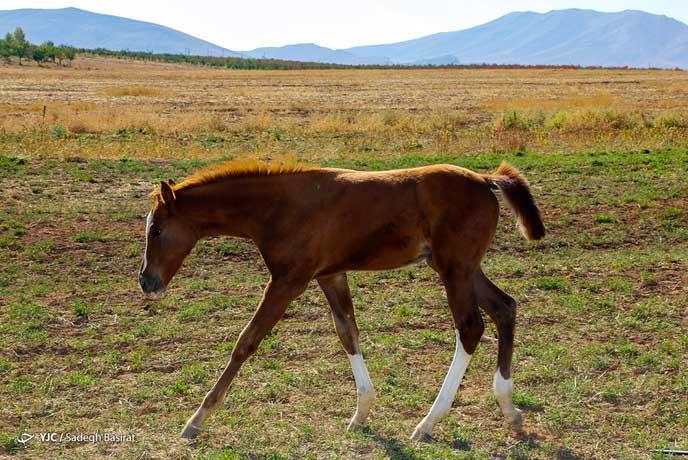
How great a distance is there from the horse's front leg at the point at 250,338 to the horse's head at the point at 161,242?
0.88 meters

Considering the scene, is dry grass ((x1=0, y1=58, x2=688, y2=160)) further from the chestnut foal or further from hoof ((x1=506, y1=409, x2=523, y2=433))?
hoof ((x1=506, y1=409, x2=523, y2=433))

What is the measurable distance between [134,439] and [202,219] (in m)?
1.73

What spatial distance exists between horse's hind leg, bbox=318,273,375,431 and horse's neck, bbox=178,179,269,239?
73 centimetres

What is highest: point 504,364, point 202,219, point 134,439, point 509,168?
point 509,168

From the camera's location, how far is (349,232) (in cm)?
586

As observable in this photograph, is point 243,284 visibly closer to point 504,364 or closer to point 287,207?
point 287,207

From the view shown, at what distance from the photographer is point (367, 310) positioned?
8.55 m

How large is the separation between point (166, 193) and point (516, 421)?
317 cm

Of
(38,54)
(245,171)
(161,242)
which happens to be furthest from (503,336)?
(38,54)

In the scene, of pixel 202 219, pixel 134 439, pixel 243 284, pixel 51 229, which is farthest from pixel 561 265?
pixel 51 229

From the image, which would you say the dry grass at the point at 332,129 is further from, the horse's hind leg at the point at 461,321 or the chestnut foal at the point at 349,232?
the horse's hind leg at the point at 461,321

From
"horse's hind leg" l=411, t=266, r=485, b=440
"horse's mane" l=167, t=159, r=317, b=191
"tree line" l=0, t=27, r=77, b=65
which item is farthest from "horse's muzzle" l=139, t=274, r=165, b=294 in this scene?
"tree line" l=0, t=27, r=77, b=65

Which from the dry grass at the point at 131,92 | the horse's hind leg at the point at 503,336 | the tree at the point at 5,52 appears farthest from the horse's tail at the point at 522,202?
the tree at the point at 5,52

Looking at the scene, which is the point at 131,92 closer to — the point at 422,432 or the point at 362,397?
the point at 362,397
